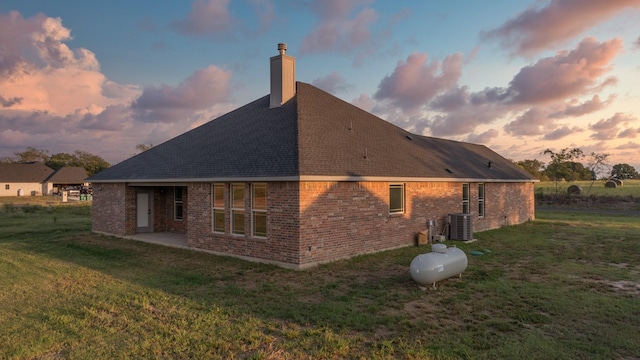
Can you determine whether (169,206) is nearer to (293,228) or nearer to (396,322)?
(293,228)

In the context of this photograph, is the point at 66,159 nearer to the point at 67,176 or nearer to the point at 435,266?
the point at 67,176

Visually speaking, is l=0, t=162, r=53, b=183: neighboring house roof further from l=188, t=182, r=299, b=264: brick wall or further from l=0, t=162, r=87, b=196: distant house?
l=188, t=182, r=299, b=264: brick wall

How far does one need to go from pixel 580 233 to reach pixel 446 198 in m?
6.78

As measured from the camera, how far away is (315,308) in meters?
7.32

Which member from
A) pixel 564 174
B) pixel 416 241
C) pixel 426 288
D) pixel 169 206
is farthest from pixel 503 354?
pixel 564 174

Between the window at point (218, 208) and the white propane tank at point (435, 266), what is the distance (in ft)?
21.5

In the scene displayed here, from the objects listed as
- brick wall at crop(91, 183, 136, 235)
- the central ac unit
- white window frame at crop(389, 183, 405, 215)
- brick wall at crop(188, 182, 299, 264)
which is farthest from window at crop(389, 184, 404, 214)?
brick wall at crop(91, 183, 136, 235)

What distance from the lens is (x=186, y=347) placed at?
560 centimetres

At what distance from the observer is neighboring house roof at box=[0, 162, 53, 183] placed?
67.6 m

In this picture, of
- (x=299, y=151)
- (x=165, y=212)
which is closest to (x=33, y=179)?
(x=165, y=212)

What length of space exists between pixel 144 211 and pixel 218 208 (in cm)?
591

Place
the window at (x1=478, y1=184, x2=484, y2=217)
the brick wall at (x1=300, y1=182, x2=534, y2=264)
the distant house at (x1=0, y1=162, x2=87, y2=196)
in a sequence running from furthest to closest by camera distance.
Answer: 1. the distant house at (x1=0, y1=162, x2=87, y2=196)
2. the window at (x1=478, y1=184, x2=484, y2=217)
3. the brick wall at (x1=300, y1=182, x2=534, y2=264)

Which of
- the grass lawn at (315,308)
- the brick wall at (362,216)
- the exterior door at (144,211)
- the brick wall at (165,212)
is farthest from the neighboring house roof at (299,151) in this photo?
the grass lawn at (315,308)

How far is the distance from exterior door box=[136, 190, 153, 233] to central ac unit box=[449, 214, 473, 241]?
1251cm
